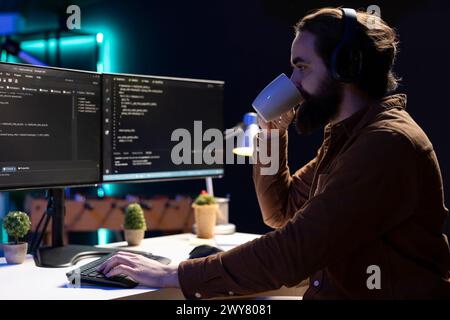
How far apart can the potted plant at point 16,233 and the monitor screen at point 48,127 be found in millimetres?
117

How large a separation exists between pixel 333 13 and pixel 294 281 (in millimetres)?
703

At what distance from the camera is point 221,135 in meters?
2.18

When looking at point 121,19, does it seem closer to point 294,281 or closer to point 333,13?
point 333,13

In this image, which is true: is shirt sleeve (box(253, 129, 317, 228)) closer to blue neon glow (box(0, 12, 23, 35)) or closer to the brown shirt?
the brown shirt

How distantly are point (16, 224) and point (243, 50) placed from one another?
78.5 inches

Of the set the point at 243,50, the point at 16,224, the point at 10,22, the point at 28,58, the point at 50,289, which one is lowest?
the point at 50,289

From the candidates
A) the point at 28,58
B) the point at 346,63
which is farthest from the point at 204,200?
the point at 28,58

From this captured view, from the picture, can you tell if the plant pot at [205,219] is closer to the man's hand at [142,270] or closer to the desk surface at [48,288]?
the desk surface at [48,288]

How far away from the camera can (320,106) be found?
1.43 metres

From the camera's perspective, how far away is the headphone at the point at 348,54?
1319 millimetres

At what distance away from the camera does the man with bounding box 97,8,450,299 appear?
3.70ft

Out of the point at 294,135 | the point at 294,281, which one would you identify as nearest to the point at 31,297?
the point at 294,281

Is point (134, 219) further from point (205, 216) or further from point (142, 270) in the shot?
point (142, 270)

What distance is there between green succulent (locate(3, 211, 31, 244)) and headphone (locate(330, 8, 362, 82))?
1.03 metres
